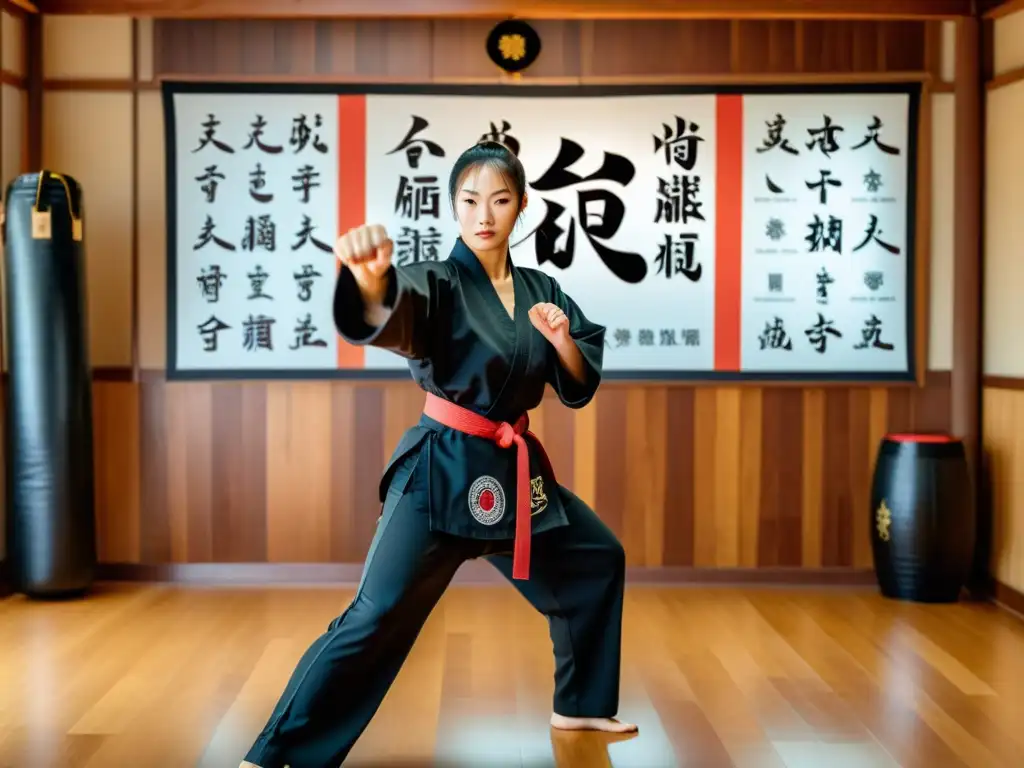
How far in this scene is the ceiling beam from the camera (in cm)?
400

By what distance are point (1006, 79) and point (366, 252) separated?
3175mm

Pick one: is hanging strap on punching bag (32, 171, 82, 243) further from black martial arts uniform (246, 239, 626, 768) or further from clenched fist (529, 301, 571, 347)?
clenched fist (529, 301, 571, 347)

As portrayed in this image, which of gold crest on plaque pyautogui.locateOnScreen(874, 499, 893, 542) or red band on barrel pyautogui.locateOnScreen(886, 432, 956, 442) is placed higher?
red band on barrel pyautogui.locateOnScreen(886, 432, 956, 442)

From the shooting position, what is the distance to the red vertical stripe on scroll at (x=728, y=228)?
4.42 metres

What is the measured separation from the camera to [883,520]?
4219mm

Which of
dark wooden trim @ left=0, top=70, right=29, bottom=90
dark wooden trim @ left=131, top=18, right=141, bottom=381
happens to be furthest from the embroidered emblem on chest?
dark wooden trim @ left=0, top=70, right=29, bottom=90

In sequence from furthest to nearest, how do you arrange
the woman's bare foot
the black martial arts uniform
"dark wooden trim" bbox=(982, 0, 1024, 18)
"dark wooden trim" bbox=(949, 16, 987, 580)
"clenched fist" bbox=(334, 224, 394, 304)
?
1. "dark wooden trim" bbox=(949, 16, 987, 580)
2. "dark wooden trim" bbox=(982, 0, 1024, 18)
3. the woman's bare foot
4. the black martial arts uniform
5. "clenched fist" bbox=(334, 224, 394, 304)

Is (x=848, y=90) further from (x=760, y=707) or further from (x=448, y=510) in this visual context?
(x=448, y=510)

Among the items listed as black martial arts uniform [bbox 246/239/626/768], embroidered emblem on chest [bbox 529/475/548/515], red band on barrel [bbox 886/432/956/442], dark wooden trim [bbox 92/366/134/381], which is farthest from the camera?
dark wooden trim [bbox 92/366/134/381]

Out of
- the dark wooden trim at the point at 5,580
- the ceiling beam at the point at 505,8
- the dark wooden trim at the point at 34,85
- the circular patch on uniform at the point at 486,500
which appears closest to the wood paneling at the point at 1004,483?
the ceiling beam at the point at 505,8

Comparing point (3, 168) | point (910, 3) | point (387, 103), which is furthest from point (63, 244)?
point (910, 3)

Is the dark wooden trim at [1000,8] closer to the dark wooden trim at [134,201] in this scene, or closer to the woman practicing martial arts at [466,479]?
the woman practicing martial arts at [466,479]

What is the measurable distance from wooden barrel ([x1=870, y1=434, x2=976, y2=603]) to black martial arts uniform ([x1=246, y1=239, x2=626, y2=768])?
1.90 m

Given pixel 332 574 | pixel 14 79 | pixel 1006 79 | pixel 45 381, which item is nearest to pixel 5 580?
pixel 45 381
